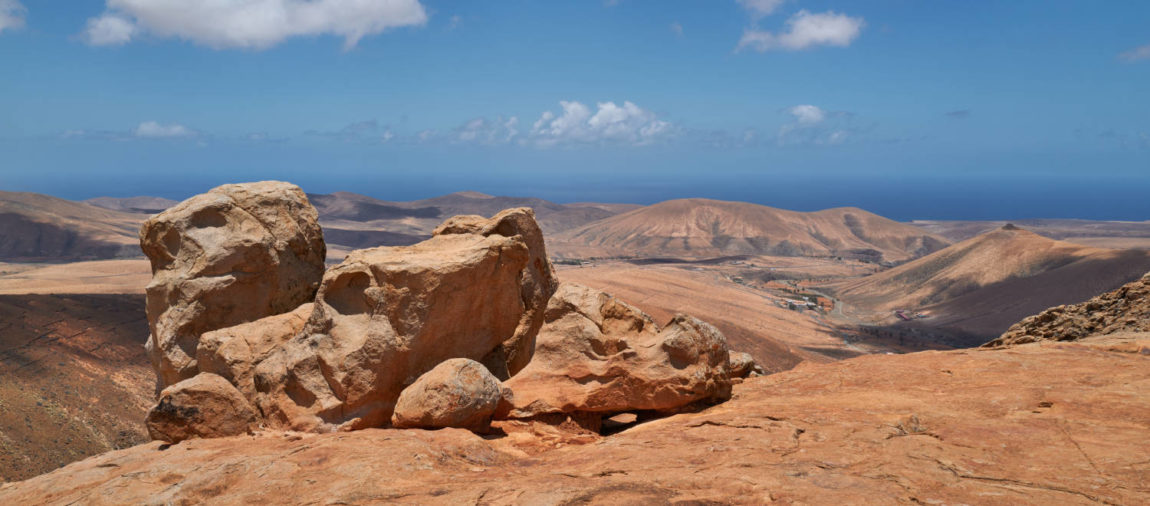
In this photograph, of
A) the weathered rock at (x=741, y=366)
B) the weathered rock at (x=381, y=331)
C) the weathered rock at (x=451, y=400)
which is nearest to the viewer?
the weathered rock at (x=451, y=400)

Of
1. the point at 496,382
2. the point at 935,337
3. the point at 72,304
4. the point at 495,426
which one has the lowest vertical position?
the point at 935,337

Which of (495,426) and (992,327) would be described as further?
(992,327)

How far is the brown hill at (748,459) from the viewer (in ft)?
20.3

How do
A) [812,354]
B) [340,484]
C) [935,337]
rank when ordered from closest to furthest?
[340,484]
[812,354]
[935,337]

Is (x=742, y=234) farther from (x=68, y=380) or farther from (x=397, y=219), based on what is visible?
(x=68, y=380)

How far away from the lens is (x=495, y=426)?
10070mm

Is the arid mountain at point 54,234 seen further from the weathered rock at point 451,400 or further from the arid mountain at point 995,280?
the arid mountain at point 995,280

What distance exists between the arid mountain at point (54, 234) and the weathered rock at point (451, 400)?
384 ft

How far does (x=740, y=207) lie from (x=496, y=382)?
542ft

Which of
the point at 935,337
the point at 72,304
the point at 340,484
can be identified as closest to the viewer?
the point at 340,484

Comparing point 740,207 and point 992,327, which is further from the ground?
point 740,207

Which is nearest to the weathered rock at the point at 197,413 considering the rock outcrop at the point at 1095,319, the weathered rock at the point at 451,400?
the weathered rock at the point at 451,400

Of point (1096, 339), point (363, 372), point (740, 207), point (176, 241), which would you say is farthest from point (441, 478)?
point (740, 207)

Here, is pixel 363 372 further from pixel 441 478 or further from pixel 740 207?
pixel 740 207
